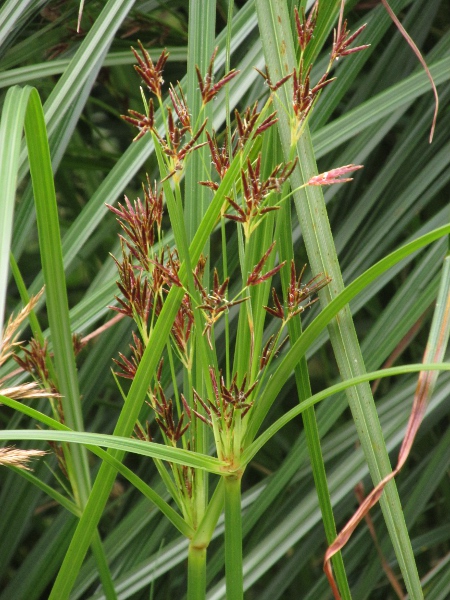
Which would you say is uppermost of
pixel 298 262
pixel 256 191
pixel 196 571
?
pixel 256 191

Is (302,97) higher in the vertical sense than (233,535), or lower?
higher

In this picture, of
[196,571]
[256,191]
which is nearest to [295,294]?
[256,191]

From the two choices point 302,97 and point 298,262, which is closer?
point 302,97

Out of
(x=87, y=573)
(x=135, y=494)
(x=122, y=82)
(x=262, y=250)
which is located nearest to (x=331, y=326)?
(x=262, y=250)

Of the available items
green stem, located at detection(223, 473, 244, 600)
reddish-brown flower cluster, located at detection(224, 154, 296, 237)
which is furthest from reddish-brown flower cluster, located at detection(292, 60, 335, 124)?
green stem, located at detection(223, 473, 244, 600)

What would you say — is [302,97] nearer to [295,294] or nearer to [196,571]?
[295,294]

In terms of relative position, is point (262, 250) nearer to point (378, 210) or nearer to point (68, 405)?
point (68, 405)
